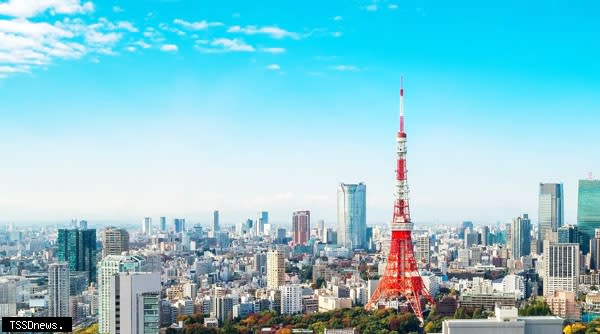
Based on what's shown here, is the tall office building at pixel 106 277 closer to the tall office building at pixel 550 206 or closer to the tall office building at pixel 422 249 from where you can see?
the tall office building at pixel 422 249

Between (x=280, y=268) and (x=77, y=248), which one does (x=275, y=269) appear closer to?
(x=280, y=268)

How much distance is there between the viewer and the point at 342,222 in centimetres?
2838

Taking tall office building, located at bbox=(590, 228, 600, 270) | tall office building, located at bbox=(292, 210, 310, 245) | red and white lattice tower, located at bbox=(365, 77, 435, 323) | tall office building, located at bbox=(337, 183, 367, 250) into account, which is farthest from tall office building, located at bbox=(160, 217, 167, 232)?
red and white lattice tower, located at bbox=(365, 77, 435, 323)

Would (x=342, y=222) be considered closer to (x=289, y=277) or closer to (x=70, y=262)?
(x=289, y=277)

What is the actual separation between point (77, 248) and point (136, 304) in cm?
960

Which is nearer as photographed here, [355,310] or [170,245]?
[355,310]

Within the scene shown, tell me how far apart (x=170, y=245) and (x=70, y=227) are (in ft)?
26.9

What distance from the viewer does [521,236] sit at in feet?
78.2

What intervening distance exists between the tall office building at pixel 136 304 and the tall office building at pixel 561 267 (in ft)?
35.9

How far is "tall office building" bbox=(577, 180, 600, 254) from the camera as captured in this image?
2247cm

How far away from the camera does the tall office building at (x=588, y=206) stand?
73.7 ft

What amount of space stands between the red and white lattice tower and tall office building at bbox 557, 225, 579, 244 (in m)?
9.24

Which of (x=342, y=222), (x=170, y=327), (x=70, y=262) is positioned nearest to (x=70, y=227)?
(x=70, y=262)

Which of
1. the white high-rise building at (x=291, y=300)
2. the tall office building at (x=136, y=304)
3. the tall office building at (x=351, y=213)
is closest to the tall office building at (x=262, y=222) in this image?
the tall office building at (x=351, y=213)
